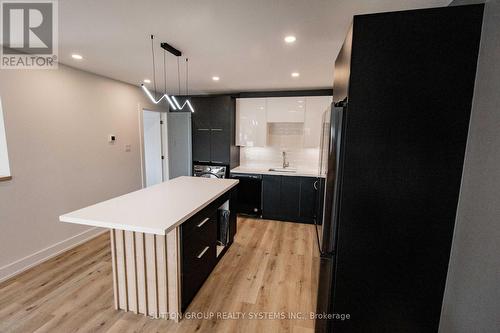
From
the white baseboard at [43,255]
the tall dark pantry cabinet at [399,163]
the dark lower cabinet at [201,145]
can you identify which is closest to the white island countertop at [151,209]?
the tall dark pantry cabinet at [399,163]

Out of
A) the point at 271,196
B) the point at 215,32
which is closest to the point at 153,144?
the point at 271,196

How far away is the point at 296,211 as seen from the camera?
402 centimetres

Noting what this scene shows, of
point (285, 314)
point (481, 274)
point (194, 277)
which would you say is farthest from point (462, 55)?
point (194, 277)

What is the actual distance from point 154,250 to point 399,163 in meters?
1.78

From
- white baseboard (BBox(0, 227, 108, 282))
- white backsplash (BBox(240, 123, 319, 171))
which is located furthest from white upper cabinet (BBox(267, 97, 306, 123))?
white baseboard (BBox(0, 227, 108, 282))

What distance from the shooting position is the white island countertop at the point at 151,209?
155cm

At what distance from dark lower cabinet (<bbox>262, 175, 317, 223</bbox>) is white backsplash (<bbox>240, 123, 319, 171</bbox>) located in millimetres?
678

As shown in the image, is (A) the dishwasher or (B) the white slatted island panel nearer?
(B) the white slatted island panel

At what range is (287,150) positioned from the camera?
15.0 feet

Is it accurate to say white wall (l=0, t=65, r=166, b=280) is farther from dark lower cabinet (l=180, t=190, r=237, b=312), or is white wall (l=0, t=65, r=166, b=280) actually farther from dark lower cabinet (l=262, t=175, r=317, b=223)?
dark lower cabinet (l=262, t=175, r=317, b=223)

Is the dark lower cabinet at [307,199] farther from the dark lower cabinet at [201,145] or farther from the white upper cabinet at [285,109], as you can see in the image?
the dark lower cabinet at [201,145]

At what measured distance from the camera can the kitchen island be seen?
167 cm

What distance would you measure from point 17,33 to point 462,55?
3.13 m

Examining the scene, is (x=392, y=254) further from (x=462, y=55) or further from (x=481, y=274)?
(x=462, y=55)
